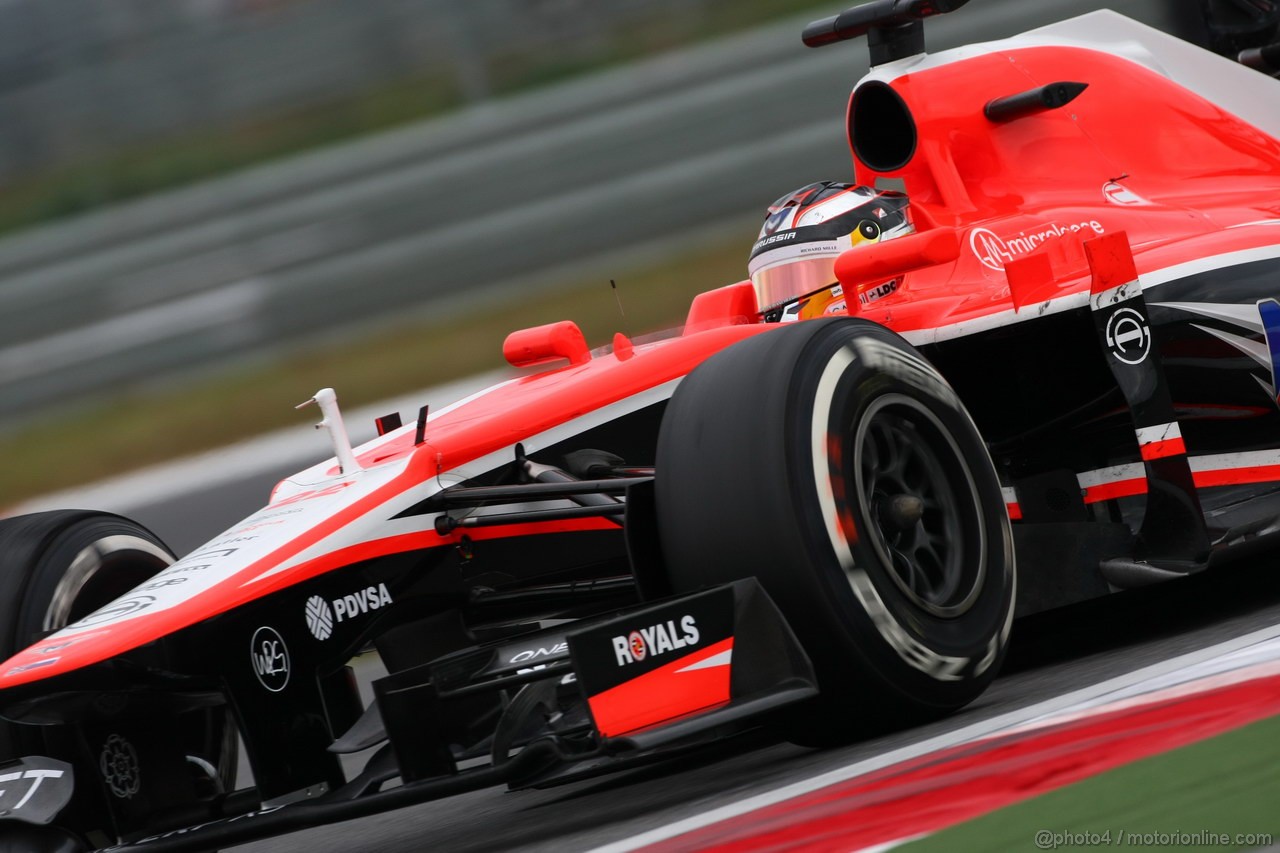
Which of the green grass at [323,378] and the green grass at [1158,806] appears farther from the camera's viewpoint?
the green grass at [323,378]

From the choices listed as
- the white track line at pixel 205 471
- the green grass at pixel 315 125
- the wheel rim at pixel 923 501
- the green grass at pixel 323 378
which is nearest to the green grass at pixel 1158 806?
the wheel rim at pixel 923 501

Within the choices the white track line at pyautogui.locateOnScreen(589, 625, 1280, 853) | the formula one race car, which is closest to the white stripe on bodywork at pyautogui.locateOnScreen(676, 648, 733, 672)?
the formula one race car

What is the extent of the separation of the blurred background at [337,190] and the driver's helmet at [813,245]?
140 inches

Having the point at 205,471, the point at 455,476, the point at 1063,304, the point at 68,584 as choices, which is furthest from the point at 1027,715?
the point at 205,471

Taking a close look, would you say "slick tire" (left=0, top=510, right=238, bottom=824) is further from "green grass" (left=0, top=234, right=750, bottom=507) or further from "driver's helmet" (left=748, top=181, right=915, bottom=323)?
"green grass" (left=0, top=234, right=750, bottom=507)

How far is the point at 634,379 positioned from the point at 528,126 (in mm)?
5125

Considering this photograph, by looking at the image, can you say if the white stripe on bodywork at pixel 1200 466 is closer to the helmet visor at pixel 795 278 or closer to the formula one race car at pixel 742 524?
the formula one race car at pixel 742 524

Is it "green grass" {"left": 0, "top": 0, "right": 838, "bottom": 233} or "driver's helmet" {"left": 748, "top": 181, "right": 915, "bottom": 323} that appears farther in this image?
"green grass" {"left": 0, "top": 0, "right": 838, "bottom": 233}

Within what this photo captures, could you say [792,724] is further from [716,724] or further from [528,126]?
[528,126]

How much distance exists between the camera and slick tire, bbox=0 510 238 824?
13.6 feet

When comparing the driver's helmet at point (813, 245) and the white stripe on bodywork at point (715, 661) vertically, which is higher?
the driver's helmet at point (813, 245)

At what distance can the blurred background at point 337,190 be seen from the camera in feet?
27.3

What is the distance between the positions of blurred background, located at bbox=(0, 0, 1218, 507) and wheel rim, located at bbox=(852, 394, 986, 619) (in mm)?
4850

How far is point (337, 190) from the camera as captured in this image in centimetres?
888
